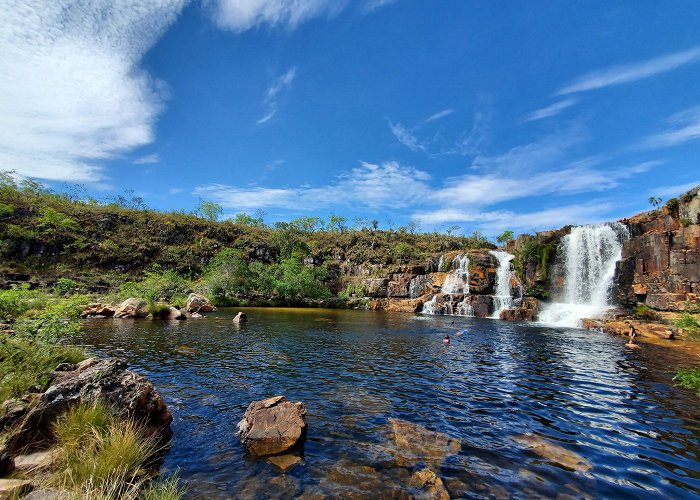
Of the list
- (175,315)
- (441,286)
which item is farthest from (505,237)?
(175,315)

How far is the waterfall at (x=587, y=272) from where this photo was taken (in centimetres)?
3981

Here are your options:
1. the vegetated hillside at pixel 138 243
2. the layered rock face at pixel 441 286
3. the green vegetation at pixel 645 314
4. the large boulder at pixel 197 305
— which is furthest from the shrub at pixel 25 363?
the vegetated hillside at pixel 138 243

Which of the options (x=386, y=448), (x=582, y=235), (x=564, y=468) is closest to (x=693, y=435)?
(x=564, y=468)

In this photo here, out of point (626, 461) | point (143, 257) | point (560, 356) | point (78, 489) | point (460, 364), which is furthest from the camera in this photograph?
point (143, 257)

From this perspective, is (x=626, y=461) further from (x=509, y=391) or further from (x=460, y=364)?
(x=460, y=364)

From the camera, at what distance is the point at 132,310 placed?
116 ft

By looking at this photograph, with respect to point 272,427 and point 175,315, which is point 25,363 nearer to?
point 272,427

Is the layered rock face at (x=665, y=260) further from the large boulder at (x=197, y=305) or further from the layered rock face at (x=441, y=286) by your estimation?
the large boulder at (x=197, y=305)

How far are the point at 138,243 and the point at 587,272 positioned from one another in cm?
9729

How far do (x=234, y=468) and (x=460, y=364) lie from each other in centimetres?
1342

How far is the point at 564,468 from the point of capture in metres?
7.31

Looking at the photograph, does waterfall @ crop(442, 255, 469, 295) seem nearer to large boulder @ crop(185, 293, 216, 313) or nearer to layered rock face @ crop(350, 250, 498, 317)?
layered rock face @ crop(350, 250, 498, 317)

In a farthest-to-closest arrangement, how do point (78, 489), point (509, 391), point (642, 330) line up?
1. point (642, 330)
2. point (509, 391)
3. point (78, 489)

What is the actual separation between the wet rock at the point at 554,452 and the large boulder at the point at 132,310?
38.4 metres
